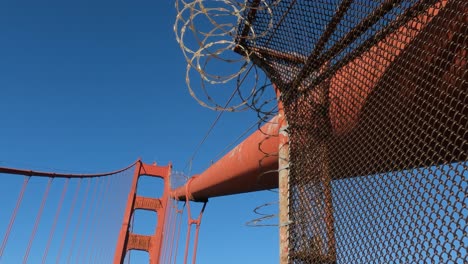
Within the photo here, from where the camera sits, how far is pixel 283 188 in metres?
2.72

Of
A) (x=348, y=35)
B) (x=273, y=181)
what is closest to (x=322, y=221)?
(x=348, y=35)

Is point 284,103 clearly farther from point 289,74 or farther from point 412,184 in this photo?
point 412,184

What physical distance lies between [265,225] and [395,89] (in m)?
1.39

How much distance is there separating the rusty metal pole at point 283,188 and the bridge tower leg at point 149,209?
12789 mm

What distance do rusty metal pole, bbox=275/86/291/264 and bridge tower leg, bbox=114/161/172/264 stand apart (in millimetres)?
12789

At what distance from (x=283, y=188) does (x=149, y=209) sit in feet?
53.0

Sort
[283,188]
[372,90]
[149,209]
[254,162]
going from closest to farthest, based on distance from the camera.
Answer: [372,90]
[283,188]
[254,162]
[149,209]

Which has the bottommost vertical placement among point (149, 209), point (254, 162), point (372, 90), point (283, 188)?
point (283, 188)

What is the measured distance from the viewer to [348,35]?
224cm

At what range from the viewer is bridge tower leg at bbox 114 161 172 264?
15125 millimetres

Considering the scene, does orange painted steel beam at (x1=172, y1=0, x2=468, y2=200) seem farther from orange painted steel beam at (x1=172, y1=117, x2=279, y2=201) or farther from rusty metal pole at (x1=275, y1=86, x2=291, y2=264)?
orange painted steel beam at (x1=172, y1=117, x2=279, y2=201)

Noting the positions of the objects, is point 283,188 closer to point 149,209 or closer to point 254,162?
point 254,162

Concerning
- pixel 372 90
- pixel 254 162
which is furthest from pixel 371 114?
pixel 254 162

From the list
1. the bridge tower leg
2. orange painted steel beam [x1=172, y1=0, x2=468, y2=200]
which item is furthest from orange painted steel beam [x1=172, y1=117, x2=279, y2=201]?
the bridge tower leg
